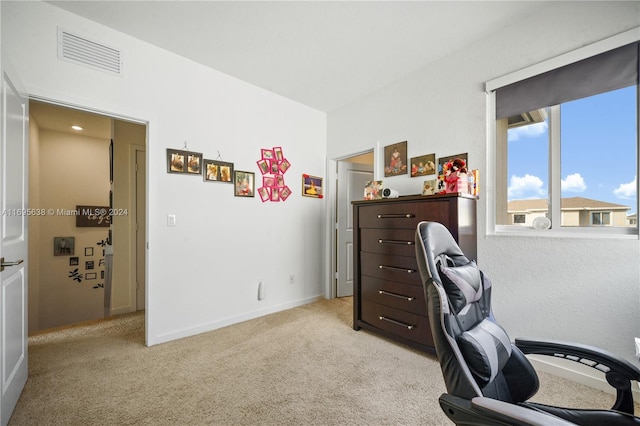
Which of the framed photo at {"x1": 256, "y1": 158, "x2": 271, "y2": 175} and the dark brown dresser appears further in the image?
the framed photo at {"x1": 256, "y1": 158, "x2": 271, "y2": 175}

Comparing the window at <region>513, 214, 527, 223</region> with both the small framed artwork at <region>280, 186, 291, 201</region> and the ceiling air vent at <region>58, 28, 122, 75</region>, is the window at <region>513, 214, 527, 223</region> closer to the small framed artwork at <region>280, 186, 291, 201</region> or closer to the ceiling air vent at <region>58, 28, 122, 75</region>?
the small framed artwork at <region>280, 186, 291, 201</region>

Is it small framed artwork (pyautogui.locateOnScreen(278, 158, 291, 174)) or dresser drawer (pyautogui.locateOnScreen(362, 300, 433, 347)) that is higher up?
small framed artwork (pyautogui.locateOnScreen(278, 158, 291, 174))

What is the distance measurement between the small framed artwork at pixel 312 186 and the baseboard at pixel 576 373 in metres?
2.80

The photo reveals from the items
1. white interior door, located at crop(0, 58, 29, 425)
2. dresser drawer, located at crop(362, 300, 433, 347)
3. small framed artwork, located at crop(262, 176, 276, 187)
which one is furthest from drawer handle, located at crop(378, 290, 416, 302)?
white interior door, located at crop(0, 58, 29, 425)

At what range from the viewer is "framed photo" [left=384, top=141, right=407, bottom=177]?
9.78ft

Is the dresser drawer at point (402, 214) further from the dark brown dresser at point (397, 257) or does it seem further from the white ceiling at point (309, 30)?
the white ceiling at point (309, 30)

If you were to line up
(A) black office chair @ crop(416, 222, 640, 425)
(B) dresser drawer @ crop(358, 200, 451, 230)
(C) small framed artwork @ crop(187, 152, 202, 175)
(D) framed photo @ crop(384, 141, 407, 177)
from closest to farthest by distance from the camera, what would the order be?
(A) black office chair @ crop(416, 222, 640, 425) < (B) dresser drawer @ crop(358, 200, 451, 230) < (C) small framed artwork @ crop(187, 152, 202, 175) < (D) framed photo @ crop(384, 141, 407, 177)

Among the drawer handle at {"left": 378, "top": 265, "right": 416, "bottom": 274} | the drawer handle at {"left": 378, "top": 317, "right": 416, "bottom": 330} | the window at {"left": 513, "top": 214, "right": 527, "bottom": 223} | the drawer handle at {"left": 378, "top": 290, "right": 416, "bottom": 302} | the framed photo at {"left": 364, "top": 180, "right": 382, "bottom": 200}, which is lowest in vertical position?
the drawer handle at {"left": 378, "top": 317, "right": 416, "bottom": 330}

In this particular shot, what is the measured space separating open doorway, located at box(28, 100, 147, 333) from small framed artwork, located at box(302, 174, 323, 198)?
201 centimetres

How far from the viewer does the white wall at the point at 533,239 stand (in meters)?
1.77

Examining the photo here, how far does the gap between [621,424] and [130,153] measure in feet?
14.8

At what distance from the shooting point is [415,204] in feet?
7.79

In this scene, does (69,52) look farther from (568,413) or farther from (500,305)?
(500,305)

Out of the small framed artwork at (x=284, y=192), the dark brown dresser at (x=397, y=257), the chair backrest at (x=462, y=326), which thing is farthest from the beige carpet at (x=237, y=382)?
the small framed artwork at (x=284, y=192)
